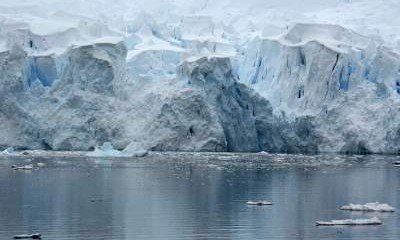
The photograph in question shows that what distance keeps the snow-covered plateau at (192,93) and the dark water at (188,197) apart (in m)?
3.71

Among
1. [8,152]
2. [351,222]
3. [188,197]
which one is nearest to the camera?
[351,222]

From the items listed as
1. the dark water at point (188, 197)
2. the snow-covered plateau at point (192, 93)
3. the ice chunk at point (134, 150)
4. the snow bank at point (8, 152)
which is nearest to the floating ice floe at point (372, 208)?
the dark water at point (188, 197)

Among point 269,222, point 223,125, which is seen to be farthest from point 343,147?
point 269,222

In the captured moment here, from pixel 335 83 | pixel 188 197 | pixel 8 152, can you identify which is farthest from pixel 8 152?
pixel 188 197

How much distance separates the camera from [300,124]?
36094 mm

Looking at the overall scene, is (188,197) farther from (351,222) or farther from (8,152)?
(8,152)

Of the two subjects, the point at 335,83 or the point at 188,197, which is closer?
the point at 188,197

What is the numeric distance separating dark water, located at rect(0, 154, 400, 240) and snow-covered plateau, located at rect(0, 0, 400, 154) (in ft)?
12.2

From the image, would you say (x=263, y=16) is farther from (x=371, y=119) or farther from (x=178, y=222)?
(x=178, y=222)

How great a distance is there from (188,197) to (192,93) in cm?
1587

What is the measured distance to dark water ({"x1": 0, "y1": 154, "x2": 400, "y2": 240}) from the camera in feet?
43.5

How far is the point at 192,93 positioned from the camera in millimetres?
33812

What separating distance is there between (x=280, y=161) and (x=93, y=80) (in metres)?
8.09

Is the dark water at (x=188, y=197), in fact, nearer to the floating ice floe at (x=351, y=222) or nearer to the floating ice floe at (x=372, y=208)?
the floating ice floe at (x=351, y=222)
